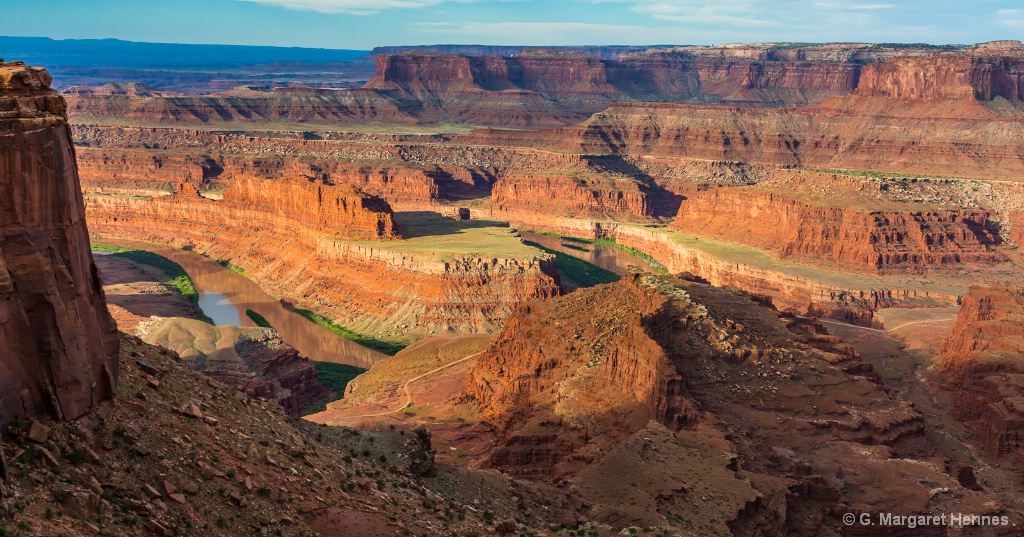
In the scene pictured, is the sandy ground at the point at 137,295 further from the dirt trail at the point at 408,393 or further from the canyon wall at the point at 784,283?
the canyon wall at the point at 784,283

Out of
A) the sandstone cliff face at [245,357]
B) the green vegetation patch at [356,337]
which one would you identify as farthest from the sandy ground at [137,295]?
the green vegetation patch at [356,337]

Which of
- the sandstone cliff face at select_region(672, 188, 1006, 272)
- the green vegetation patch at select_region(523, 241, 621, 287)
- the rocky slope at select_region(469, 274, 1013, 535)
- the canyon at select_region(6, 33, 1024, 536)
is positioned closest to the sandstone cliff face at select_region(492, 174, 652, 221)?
the canyon at select_region(6, 33, 1024, 536)

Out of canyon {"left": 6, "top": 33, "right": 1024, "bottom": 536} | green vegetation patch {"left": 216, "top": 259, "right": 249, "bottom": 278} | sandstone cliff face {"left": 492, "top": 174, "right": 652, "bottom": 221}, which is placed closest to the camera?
canyon {"left": 6, "top": 33, "right": 1024, "bottom": 536}

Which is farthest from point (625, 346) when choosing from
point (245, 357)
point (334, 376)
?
point (334, 376)

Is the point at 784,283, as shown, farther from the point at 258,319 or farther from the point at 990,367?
the point at 258,319

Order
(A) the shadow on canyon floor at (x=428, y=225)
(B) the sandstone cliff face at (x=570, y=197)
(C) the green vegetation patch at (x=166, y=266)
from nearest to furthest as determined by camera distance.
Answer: (C) the green vegetation patch at (x=166, y=266)
(A) the shadow on canyon floor at (x=428, y=225)
(B) the sandstone cliff face at (x=570, y=197)

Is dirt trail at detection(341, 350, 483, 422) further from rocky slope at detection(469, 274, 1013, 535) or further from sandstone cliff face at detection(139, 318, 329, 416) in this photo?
sandstone cliff face at detection(139, 318, 329, 416)
